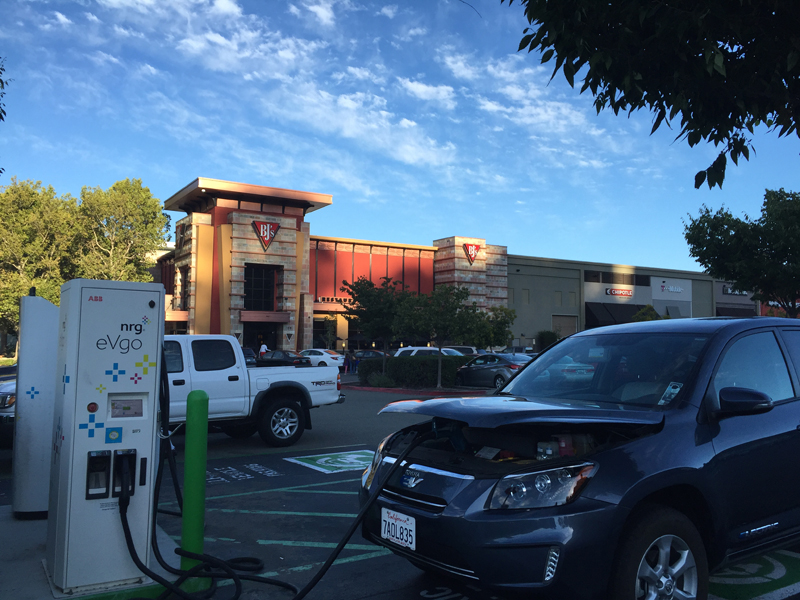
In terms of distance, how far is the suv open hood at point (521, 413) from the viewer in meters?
3.34

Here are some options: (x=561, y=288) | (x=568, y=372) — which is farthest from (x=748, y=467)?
(x=561, y=288)

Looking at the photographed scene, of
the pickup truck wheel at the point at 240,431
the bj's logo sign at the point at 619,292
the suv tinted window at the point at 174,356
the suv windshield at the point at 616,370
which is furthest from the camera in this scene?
the bj's logo sign at the point at 619,292

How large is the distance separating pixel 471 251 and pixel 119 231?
91.7 feet

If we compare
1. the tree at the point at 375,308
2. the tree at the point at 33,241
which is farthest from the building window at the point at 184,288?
the tree at the point at 375,308

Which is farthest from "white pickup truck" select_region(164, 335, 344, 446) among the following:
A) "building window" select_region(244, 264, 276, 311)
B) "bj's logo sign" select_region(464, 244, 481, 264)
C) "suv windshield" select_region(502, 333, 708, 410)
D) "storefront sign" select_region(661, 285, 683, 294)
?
"storefront sign" select_region(661, 285, 683, 294)

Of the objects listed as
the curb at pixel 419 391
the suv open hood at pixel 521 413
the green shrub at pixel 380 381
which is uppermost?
the suv open hood at pixel 521 413

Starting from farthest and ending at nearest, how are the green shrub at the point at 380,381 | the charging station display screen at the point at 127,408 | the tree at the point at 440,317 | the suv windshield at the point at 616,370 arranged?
1. the green shrub at the point at 380,381
2. the tree at the point at 440,317
3. the charging station display screen at the point at 127,408
4. the suv windshield at the point at 616,370

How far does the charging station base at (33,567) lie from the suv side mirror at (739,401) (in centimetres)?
379

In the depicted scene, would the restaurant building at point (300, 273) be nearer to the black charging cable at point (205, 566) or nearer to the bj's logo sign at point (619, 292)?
the bj's logo sign at point (619, 292)

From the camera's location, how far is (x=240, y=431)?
11328mm

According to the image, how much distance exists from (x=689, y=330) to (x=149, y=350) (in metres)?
3.69

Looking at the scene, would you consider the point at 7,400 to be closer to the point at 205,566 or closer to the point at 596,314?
the point at 205,566

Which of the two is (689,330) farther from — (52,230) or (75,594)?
(52,230)

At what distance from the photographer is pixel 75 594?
4.20 metres
